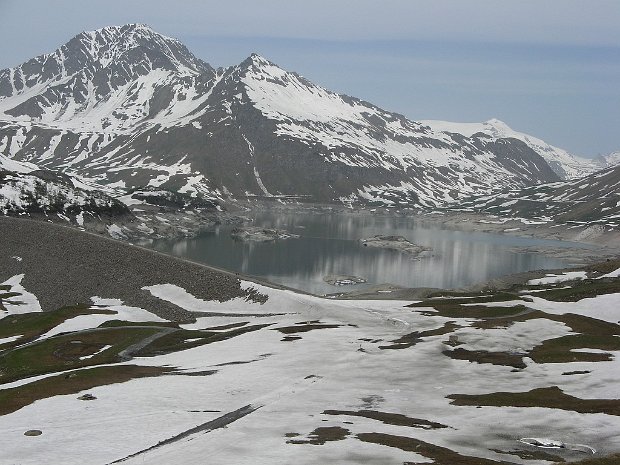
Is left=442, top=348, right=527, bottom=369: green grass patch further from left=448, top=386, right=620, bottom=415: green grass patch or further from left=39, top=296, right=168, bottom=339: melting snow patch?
left=39, top=296, right=168, bottom=339: melting snow patch

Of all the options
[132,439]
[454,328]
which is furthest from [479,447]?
[454,328]

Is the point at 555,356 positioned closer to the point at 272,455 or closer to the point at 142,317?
the point at 272,455

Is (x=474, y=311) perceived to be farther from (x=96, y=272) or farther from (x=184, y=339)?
(x=96, y=272)

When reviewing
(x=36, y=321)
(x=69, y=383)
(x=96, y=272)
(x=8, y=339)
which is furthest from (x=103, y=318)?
(x=69, y=383)

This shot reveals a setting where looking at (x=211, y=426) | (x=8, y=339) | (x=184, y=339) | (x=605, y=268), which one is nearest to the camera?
(x=211, y=426)

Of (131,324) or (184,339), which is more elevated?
(184,339)

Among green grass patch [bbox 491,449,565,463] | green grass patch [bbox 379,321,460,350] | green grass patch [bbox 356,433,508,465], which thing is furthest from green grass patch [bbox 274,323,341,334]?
green grass patch [bbox 491,449,565,463]
